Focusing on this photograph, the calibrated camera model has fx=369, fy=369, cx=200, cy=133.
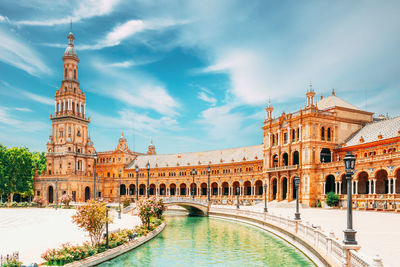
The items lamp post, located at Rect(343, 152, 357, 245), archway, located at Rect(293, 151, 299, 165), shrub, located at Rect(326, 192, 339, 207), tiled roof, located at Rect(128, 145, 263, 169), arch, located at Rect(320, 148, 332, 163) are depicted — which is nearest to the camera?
lamp post, located at Rect(343, 152, 357, 245)

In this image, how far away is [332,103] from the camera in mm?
66812

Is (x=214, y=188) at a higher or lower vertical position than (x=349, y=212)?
lower

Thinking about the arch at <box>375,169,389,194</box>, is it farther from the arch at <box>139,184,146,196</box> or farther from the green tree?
the green tree

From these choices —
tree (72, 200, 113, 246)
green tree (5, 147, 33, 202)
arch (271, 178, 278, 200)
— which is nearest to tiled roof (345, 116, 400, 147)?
arch (271, 178, 278, 200)

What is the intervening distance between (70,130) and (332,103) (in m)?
69.1

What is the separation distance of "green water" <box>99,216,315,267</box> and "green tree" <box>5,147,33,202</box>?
56748mm

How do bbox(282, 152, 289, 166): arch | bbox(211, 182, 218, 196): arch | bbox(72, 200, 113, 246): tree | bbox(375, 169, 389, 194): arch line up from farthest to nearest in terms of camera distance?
bbox(211, 182, 218, 196): arch < bbox(282, 152, 289, 166): arch < bbox(375, 169, 389, 194): arch < bbox(72, 200, 113, 246): tree

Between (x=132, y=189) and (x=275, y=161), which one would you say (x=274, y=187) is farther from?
(x=132, y=189)

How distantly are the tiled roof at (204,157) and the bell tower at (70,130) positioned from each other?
15.1m

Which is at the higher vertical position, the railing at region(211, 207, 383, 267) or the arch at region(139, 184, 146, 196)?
the railing at region(211, 207, 383, 267)

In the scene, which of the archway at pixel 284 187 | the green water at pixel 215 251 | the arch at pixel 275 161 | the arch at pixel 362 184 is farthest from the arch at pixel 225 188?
the green water at pixel 215 251

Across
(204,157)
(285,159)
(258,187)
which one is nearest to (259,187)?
(258,187)

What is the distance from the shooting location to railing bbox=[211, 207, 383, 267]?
1331 cm

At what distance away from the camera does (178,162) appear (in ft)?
338
